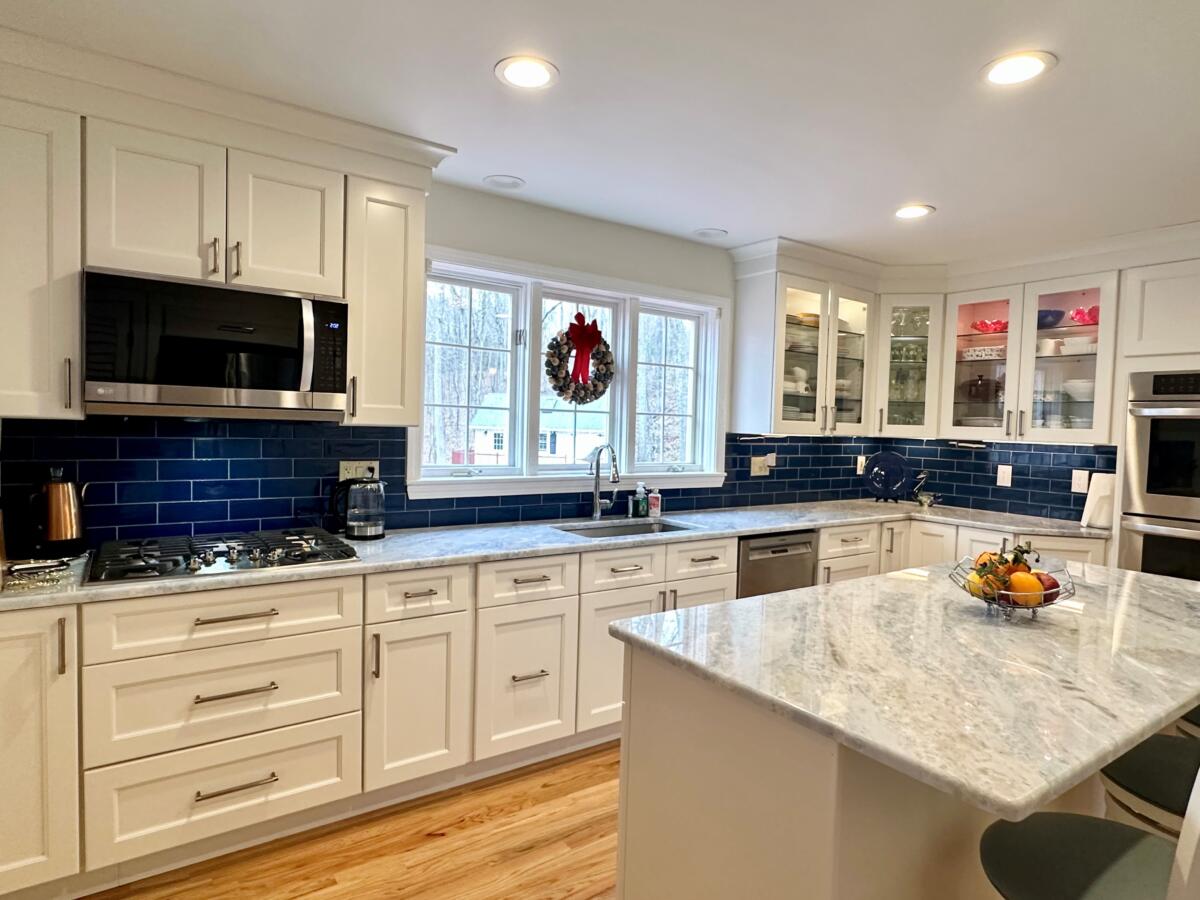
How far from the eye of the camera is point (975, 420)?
158 inches

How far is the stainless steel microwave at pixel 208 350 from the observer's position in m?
1.99

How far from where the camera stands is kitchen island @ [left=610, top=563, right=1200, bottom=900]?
1085 mm

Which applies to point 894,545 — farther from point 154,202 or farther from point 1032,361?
point 154,202

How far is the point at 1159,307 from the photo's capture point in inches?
130

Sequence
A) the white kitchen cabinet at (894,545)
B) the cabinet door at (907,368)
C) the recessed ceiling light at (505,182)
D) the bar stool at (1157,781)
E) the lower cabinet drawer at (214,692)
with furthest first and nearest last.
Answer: the cabinet door at (907,368) → the white kitchen cabinet at (894,545) → the recessed ceiling light at (505,182) → the lower cabinet drawer at (214,692) → the bar stool at (1157,781)

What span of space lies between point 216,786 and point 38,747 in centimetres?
47

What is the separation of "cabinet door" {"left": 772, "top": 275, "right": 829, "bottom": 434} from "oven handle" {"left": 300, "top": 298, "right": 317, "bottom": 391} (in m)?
2.42

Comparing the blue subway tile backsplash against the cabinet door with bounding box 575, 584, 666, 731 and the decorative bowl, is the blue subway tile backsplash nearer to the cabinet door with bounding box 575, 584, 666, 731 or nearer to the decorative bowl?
the cabinet door with bounding box 575, 584, 666, 731

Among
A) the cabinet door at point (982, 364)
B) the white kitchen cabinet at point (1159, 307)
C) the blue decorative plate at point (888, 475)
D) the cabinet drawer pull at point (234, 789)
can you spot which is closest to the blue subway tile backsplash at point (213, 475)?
the cabinet door at point (982, 364)

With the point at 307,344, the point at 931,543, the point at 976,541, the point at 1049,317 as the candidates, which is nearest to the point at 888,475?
the point at 931,543

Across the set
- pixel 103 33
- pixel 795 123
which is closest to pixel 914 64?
pixel 795 123

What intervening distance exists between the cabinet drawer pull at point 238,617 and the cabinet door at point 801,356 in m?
2.70

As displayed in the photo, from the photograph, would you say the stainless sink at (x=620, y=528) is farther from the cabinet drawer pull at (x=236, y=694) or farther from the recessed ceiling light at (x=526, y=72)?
the recessed ceiling light at (x=526, y=72)

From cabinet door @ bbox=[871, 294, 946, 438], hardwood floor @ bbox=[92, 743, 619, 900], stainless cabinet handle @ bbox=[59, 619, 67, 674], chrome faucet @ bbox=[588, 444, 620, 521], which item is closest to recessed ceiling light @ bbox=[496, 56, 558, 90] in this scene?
chrome faucet @ bbox=[588, 444, 620, 521]
